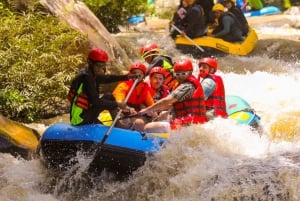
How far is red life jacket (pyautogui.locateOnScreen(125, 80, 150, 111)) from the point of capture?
21.1 feet

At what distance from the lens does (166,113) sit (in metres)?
6.29

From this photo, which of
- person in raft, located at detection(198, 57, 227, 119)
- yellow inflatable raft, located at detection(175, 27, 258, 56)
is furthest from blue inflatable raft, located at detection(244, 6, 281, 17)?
person in raft, located at detection(198, 57, 227, 119)

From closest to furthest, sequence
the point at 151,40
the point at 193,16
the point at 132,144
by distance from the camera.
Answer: the point at 132,144
the point at 193,16
the point at 151,40

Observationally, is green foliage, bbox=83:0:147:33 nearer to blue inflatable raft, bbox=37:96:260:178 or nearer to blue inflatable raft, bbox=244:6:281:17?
blue inflatable raft, bbox=244:6:281:17

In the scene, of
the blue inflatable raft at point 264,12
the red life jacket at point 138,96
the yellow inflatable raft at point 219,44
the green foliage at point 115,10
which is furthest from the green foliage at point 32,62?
the blue inflatable raft at point 264,12

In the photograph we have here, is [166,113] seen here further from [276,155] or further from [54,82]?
[54,82]

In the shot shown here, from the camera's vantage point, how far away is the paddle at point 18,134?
6328 millimetres

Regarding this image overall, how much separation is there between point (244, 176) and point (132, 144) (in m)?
1.10

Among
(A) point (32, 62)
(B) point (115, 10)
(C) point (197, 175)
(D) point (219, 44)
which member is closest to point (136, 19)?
(B) point (115, 10)

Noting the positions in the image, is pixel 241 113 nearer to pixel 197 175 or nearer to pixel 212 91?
pixel 212 91

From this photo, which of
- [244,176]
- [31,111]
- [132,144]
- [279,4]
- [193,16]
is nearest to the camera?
[244,176]

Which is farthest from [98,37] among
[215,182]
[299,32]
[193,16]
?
[299,32]

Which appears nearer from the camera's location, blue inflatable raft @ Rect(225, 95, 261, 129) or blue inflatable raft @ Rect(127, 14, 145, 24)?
blue inflatable raft @ Rect(225, 95, 261, 129)

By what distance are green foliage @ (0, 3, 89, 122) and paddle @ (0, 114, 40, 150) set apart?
0.66m
